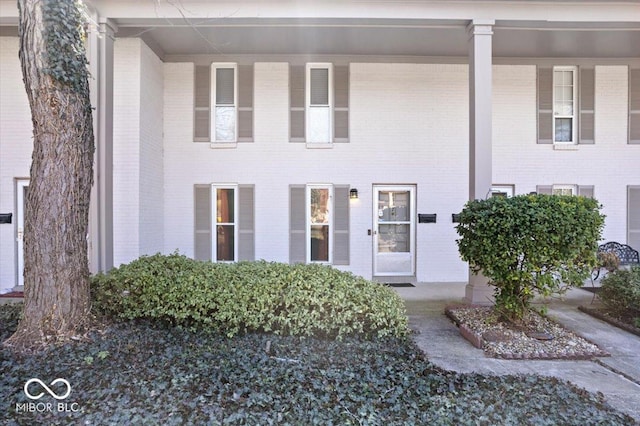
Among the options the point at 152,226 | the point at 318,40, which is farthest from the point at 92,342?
the point at 318,40

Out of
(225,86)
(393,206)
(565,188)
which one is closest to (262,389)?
(393,206)

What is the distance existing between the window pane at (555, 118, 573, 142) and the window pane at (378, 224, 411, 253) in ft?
12.0

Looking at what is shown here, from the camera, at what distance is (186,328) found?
13.2 feet

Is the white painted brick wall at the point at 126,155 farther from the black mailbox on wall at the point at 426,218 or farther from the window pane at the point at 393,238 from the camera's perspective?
the black mailbox on wall at the point at 426,218

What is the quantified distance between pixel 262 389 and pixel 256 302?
4.06 ft

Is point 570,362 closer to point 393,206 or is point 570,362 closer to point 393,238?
point 393,238

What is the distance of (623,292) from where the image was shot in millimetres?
4742

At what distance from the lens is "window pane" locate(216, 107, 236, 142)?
743 cm

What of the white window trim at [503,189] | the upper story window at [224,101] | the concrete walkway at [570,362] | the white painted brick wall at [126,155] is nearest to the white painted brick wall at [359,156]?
the upper story window at [224,101]

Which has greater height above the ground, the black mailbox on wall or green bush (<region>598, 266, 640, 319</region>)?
the black mailbox on wall

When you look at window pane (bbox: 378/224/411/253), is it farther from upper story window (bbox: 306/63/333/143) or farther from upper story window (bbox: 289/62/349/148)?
upper story window (bbox: 306/63/333/143)

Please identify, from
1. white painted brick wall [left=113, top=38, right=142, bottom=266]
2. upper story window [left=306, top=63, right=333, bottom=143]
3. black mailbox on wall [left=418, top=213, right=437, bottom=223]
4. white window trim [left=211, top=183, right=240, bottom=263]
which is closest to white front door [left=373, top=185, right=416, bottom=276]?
black mailbox on wall [left=418, top=213, right=437, bottom=223]

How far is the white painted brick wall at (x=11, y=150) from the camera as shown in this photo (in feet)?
21.9

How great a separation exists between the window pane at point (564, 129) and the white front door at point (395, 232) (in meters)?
3.23
